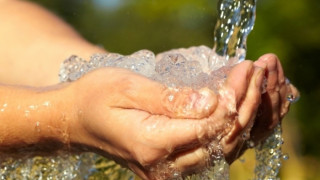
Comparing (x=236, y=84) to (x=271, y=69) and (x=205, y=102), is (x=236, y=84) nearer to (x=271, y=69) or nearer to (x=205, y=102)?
(x=205, y=102)

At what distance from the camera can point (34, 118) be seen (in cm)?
141

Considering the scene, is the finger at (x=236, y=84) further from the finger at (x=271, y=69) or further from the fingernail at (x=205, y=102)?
the finger at (x=271, y=69)

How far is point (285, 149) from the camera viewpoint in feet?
13.3

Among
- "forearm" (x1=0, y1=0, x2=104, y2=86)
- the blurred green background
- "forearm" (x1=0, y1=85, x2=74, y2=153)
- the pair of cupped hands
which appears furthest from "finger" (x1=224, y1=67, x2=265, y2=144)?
the blurred green background

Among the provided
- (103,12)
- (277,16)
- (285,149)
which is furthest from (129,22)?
(285,149)

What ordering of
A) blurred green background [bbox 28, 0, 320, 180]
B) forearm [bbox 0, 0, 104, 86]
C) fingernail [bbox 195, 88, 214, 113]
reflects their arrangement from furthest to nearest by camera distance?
blurred green background [bbox 28, 0, 320, 180]
forearm [bbox 0, 0, 104, 86]
fingernail [bbox 195, 88, 214, 113]

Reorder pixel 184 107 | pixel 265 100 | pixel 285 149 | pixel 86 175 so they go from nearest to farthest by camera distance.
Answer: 1. pixel 184 107
2. pixel 265 100
3. pixel 86 175
4. pixel 285 149

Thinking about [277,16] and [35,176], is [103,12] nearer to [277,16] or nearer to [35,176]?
[277,16]

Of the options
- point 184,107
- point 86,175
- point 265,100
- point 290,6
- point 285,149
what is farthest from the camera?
point 290,6

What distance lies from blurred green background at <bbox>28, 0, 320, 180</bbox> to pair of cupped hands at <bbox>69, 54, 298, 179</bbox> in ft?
6.27

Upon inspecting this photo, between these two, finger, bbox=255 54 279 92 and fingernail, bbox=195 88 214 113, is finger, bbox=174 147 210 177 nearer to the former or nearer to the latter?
fingernail, bbox=195 88 214 113

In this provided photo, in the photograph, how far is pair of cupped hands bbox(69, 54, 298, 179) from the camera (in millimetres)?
1181

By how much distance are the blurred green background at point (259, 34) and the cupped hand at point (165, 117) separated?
1923 mm

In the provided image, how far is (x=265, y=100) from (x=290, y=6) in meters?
3.95
